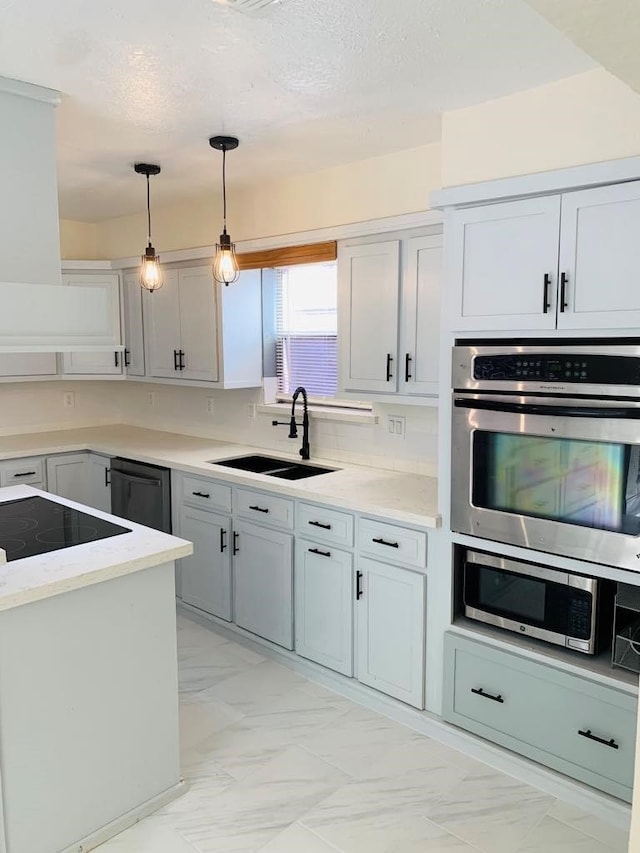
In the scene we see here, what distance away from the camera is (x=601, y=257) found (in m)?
2.10

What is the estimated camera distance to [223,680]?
10.5ft

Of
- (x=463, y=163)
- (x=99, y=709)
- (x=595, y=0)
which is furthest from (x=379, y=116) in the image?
(x=99, y=709)

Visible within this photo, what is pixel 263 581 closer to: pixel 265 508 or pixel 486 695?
pixel 265 508

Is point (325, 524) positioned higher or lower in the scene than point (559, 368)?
lower

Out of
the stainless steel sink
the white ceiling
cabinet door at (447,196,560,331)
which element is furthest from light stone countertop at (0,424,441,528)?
the white ceiling

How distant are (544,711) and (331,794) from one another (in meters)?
0.84

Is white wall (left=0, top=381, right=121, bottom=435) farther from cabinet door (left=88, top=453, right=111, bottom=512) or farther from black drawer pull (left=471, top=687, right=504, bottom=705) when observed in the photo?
black drawer pull (left=471, top=687, right=504, bottom=705)

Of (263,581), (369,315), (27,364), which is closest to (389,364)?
(369,315)

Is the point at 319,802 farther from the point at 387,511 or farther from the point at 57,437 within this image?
the point at 57,437

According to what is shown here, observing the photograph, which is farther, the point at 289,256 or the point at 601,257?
the point at 289,256

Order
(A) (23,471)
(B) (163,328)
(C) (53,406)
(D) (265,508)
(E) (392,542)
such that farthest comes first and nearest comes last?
(C) (53,406) < (B) (163,328) < (A) (23,471) < (D) (265,508) < (E) (392,542)

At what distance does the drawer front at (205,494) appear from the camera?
11.7 feet

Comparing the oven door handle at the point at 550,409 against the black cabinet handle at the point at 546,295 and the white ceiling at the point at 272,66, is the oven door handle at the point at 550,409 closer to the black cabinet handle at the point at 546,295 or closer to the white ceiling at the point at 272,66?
the black cabinet handle at the point at 546,295

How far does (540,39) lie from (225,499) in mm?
2520
